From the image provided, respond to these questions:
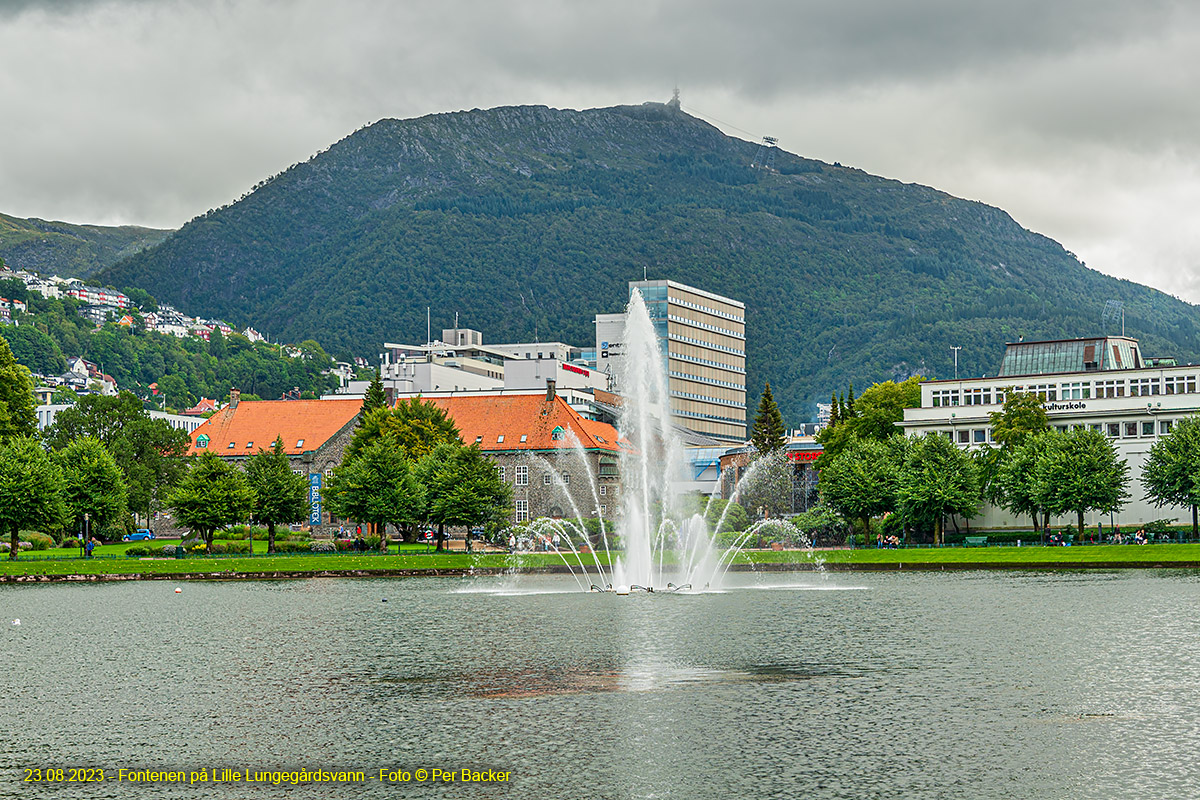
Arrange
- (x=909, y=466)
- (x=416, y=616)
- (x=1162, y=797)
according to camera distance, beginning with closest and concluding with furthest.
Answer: (x=1162, y=797) → (x=416, y=616) → (x=909, y=466)

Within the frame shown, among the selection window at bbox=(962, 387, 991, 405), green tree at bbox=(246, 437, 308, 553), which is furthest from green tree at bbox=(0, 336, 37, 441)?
window at bbox=(962, 387, 991, 405)

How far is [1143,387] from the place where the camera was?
459ft

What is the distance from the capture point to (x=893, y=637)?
47750 mm

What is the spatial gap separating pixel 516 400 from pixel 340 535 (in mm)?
46315

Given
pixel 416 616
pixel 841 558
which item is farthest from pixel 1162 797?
pixel 841 558

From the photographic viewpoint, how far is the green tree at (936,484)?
118 meters

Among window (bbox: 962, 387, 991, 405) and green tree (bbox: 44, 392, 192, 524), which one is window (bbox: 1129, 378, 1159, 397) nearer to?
window (bbox: 962, 387, 991, 405)

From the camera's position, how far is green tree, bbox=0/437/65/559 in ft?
350

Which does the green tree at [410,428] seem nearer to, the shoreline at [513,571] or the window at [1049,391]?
the shoreline at [513,571]

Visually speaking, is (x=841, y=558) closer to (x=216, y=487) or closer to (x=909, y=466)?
(x=909, y=466)

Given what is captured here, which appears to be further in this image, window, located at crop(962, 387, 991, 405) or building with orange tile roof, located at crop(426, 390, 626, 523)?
building with orange tile roof, located at crop(426, 390, 626, 523)

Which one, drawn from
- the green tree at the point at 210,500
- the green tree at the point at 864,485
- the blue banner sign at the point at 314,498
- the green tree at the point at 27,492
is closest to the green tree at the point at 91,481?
the green tree at the point at 27,492

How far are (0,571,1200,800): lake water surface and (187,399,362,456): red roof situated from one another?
110782mm

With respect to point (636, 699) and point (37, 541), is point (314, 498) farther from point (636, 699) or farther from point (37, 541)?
point (636, 699)
